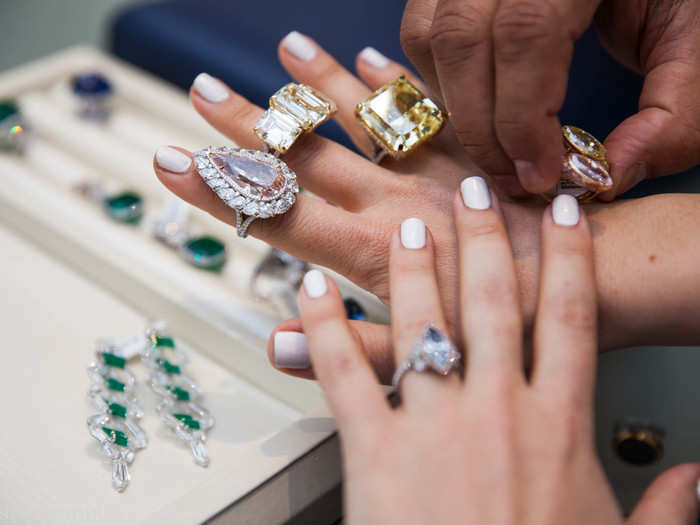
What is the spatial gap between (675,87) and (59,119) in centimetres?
97

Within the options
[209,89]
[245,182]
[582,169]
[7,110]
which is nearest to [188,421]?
[245,182]

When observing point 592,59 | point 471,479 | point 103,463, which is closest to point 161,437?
point 103,463

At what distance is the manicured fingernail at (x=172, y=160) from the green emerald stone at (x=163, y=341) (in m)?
0.21

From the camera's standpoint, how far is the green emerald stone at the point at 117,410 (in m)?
0.75

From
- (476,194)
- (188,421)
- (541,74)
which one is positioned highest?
(541,74)

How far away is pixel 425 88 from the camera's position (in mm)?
939

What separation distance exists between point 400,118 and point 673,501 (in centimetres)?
48

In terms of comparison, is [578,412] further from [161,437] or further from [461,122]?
[161,437]

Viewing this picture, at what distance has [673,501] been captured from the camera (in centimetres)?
60

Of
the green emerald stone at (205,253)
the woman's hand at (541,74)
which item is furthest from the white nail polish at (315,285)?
the green emerald stone at (205,253)

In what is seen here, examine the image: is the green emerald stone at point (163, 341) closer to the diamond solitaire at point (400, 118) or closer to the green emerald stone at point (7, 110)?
the diamond solitaire at point (400, 118)

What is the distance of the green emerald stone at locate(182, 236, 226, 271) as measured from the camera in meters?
0.96

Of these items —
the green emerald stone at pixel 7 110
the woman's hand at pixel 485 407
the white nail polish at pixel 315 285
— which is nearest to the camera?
the woman's hand at pixel 485 407

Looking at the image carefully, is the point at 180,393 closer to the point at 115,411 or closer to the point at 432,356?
the point at 115,411
